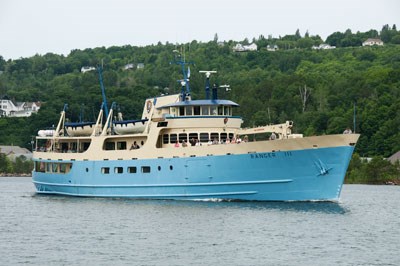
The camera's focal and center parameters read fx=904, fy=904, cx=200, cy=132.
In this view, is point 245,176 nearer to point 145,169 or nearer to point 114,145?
point 145,169

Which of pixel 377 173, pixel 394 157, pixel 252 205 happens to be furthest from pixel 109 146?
pixel 394 157

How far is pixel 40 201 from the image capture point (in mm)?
66438

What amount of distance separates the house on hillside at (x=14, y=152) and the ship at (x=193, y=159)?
3213 inches

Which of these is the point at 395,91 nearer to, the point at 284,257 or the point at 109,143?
the point at 109,143

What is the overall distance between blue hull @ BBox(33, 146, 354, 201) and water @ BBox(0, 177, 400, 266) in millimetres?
801

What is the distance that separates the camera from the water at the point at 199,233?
39250 millimetres

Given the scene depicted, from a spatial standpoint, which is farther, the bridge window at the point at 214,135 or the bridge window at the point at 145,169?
the bridge window at the point at 145,169

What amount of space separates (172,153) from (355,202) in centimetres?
1433

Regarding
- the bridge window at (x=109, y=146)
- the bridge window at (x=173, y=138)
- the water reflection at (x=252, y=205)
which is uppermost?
the bridge window at (x=173, y=138)

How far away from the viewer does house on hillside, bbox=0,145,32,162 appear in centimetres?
15181

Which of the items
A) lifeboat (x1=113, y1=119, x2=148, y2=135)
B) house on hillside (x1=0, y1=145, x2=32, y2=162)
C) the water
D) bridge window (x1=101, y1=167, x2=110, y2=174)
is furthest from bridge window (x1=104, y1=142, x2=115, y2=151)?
house on hillside (x1=0, y1=145, x2=32, y2=162)

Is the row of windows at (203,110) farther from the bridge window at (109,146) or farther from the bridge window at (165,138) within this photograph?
the bridge window at (109,146)

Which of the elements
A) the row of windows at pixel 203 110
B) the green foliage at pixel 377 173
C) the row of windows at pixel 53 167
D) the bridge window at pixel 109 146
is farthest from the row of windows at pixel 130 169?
the green foliage at pixel 377 173

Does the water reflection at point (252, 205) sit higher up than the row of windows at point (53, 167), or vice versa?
the row of windows at point (53, 167)
